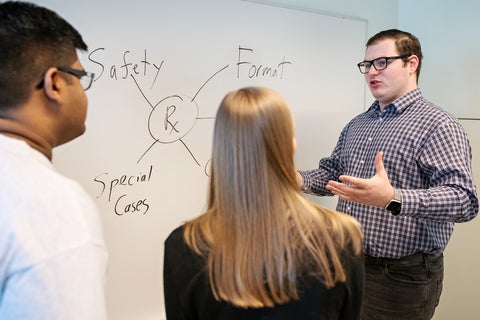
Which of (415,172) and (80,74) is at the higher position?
(80,74)

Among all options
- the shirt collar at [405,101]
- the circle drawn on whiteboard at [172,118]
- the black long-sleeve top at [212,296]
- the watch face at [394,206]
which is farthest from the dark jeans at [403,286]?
the circle drawn on whiteboard at [172,118]

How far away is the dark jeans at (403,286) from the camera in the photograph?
141 centimetres

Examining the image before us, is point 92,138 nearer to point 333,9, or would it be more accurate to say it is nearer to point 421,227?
point 421,227

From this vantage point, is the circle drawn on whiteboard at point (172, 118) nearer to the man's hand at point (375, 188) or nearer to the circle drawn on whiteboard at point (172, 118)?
the circle drawn on whiteboard at point (172, 118)

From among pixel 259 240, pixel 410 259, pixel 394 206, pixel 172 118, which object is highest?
pixel 172 118

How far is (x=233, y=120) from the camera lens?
2.50 feet

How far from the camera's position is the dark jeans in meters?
1.41

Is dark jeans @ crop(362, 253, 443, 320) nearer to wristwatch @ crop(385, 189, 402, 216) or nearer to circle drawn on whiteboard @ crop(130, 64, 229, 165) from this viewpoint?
wristwatch @ crop(385, 189, 402, 216)

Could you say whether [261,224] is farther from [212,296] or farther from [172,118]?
[172,118]

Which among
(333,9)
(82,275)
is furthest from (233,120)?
(333,9)

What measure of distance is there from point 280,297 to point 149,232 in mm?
874

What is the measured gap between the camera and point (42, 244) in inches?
25.8

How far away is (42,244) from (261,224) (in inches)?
15.6

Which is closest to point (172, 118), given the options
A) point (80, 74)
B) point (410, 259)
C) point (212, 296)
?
point (80, 74)
